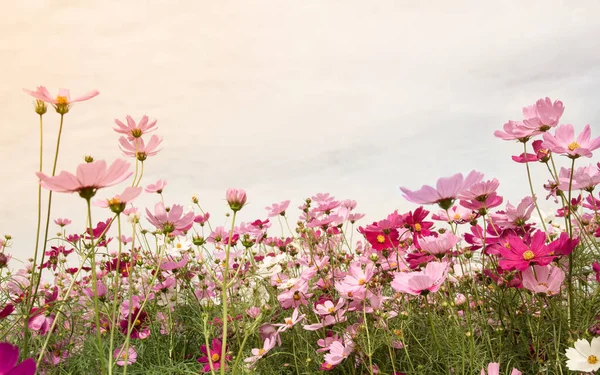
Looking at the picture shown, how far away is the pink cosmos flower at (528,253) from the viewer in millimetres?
974

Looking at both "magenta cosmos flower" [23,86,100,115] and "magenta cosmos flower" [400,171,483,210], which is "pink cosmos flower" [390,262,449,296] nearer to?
"magenta cosmos flower" [400,171,483,210]

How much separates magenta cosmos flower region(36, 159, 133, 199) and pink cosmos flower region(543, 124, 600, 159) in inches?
32.9

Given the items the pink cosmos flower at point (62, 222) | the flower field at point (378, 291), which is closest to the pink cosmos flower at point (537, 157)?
the flower field at point (378, 291)

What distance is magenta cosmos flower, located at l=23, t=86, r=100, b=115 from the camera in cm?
94

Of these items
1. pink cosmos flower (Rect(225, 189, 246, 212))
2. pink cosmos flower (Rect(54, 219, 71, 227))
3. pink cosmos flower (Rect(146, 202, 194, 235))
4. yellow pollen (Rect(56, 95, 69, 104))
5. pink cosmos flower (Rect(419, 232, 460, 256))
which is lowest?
pink cosmos flower (Rect(419, 232, 460, 256))

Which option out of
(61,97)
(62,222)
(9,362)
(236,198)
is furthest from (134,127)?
(62,222)

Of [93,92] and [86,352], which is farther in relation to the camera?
[86,352]

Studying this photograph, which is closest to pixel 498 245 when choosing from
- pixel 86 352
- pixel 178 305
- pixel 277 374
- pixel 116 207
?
pixel 277 374

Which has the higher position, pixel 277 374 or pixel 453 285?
pixel 453 285

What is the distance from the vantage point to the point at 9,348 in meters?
0.60

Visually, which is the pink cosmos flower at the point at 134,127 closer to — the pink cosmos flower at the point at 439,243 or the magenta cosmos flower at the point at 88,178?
the magenta cosmos flower at the point at 88,178

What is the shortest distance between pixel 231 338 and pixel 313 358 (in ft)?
0.91

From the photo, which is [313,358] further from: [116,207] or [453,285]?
[116,207]

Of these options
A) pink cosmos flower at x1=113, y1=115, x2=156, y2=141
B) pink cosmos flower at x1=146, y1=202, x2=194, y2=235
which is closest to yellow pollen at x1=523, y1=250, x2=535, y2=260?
pink cosmos flower at x1=146, y1=202, x2=194, y2=235
